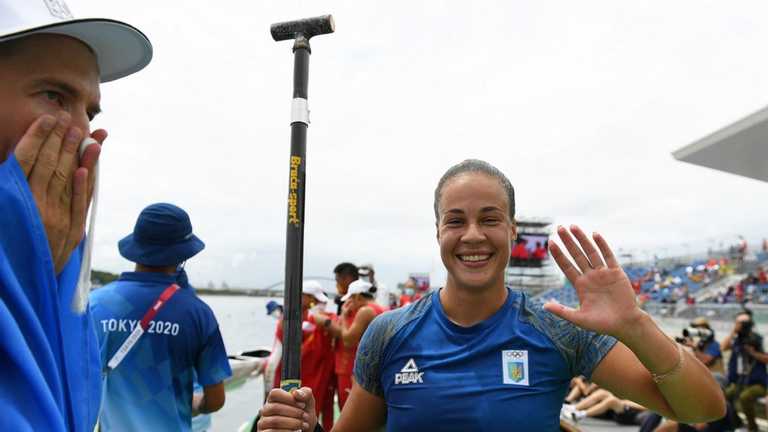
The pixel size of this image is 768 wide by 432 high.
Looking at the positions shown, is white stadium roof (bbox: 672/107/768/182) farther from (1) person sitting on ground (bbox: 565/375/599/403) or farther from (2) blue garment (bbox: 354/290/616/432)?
(1) person sitting on ground (bbox: 565/375/599/403)

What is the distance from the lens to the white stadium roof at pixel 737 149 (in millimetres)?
2719

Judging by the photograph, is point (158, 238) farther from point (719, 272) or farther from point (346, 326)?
point (719, 272)

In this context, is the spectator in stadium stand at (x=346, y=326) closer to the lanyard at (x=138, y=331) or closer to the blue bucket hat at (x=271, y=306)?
the blue bucket hat at (x=271, y=306)

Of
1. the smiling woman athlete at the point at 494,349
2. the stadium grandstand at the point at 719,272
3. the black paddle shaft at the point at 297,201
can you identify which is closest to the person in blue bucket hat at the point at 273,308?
the stadium grandstand at the point at 719,272

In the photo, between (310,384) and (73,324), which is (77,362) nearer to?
(73,324)

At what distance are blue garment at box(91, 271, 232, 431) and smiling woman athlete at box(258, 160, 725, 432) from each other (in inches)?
36.5

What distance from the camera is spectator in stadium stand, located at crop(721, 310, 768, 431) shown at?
622 centimetres

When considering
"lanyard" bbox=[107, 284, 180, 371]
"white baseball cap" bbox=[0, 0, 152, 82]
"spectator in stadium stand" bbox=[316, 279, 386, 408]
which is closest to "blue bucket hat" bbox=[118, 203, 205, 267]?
"lanyard" bbox=[107, 284, 180, 371]

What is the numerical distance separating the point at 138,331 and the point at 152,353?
0.12 metres

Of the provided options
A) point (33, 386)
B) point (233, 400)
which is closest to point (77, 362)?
point (33, 386)

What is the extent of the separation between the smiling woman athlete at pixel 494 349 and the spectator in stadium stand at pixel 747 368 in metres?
5.86

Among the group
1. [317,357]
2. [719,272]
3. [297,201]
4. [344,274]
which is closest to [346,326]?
[317,357]

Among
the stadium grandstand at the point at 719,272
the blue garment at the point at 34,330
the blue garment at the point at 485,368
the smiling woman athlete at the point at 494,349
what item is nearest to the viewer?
the blue garment at the point at 34,330

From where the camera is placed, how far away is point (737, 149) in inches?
118
